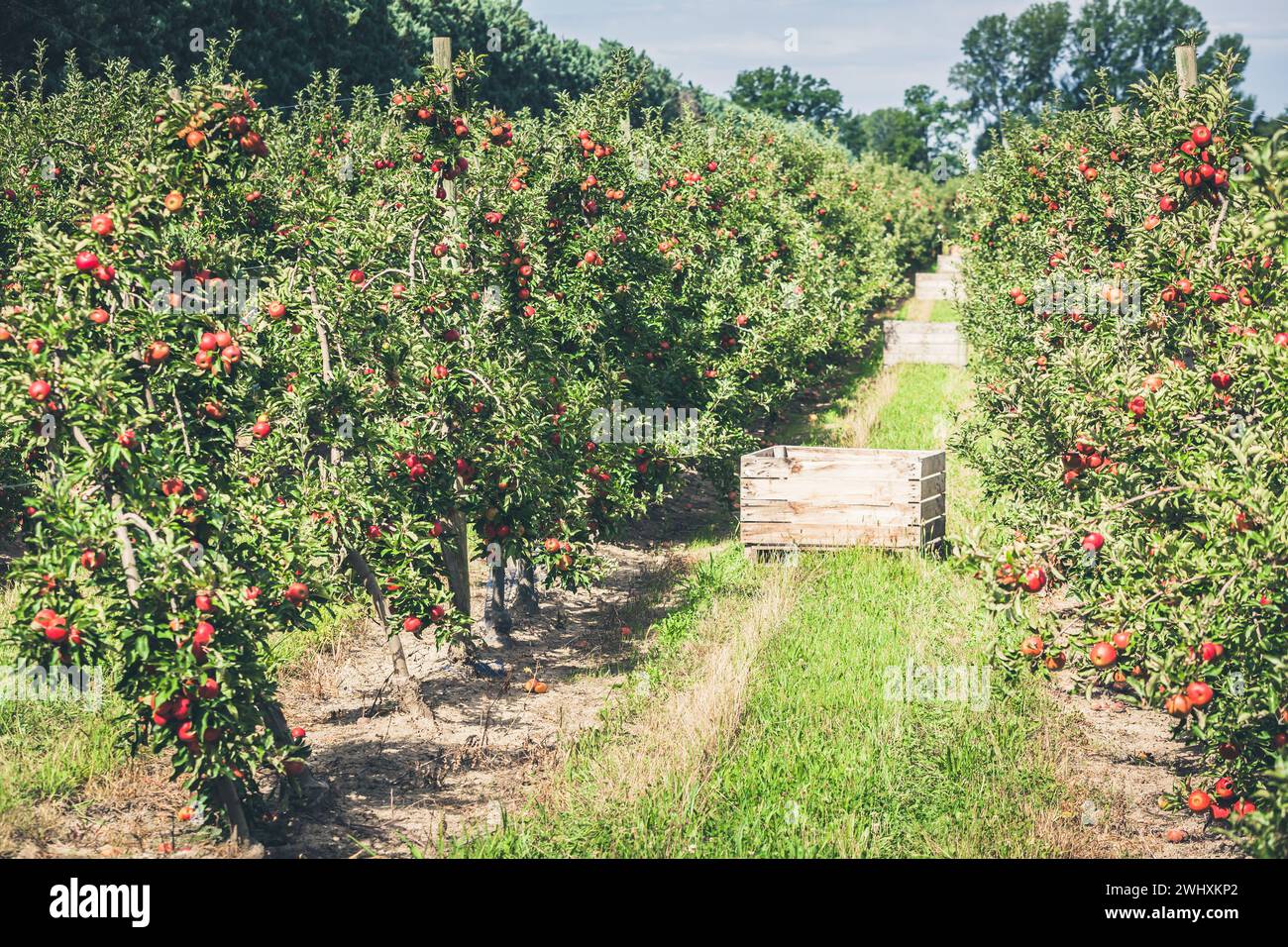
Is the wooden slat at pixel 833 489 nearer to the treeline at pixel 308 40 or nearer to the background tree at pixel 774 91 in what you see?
the treeline at pixel 308 40

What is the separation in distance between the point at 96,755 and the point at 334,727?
5.07 feet

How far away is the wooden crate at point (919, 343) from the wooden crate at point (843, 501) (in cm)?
1270

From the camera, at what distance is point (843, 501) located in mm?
11211

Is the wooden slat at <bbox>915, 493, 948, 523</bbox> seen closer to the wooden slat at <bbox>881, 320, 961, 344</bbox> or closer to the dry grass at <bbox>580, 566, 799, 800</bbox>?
the dry grass at <bbox>580, 566, 799, 800</bbox>

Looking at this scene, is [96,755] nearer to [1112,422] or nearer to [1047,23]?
[1112,422]

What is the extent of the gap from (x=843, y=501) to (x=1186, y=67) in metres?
4.92

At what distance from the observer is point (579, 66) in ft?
119

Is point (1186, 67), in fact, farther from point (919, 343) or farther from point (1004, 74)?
point (1004, 74)

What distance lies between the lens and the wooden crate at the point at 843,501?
11008mm

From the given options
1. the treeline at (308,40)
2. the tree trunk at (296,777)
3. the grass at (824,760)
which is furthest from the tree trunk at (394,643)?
the treeline at (308,40)

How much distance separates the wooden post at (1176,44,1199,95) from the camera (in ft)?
24.6

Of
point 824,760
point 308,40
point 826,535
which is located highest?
point 308,40

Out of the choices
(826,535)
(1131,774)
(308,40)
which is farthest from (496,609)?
(308,40)

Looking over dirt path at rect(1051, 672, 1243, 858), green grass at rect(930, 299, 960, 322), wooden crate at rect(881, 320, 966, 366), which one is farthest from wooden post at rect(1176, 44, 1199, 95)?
green grass at rect(930, 299, 960, 322)
